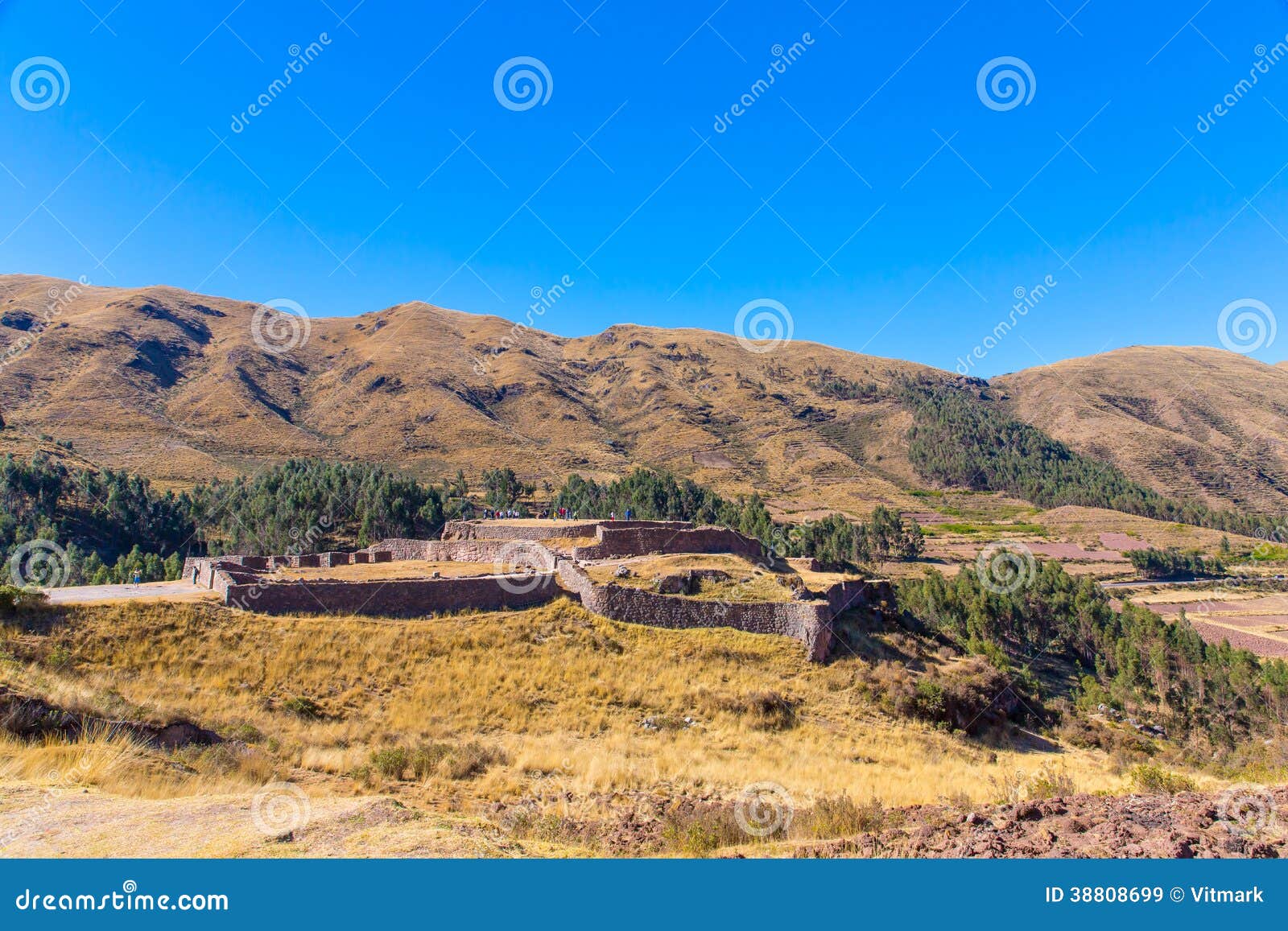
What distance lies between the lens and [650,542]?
1223 inches

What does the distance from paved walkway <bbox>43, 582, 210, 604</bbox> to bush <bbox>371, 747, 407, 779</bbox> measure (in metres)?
9.85

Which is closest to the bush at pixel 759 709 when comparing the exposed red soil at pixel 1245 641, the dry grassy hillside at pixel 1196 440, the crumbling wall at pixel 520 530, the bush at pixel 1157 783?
the bush at pixel 1157 783

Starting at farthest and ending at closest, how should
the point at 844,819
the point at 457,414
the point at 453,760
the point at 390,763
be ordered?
the point at 457,414 → the point at 453,760 → the point at 390,763 → the point at 844,819

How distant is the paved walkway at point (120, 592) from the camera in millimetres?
17625

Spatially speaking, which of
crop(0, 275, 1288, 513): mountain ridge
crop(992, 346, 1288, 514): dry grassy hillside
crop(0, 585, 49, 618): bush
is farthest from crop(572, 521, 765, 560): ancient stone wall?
crop(992, 346, 1288, 514): dry grassy hillside

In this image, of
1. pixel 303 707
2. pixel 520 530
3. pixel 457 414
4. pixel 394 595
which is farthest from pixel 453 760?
pixel 457 414

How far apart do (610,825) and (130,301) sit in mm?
214515

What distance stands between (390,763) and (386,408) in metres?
140

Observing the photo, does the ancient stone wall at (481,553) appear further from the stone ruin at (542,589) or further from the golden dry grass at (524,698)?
the golden dry grass at (524,698)

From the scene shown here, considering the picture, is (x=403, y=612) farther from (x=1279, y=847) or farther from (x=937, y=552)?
(x=937, y=552)

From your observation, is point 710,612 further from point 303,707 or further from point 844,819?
point 303,707

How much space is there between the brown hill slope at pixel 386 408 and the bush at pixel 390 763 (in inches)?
3604

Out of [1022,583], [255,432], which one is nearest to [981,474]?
[1022,583]

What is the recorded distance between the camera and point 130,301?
169875 millimetres
